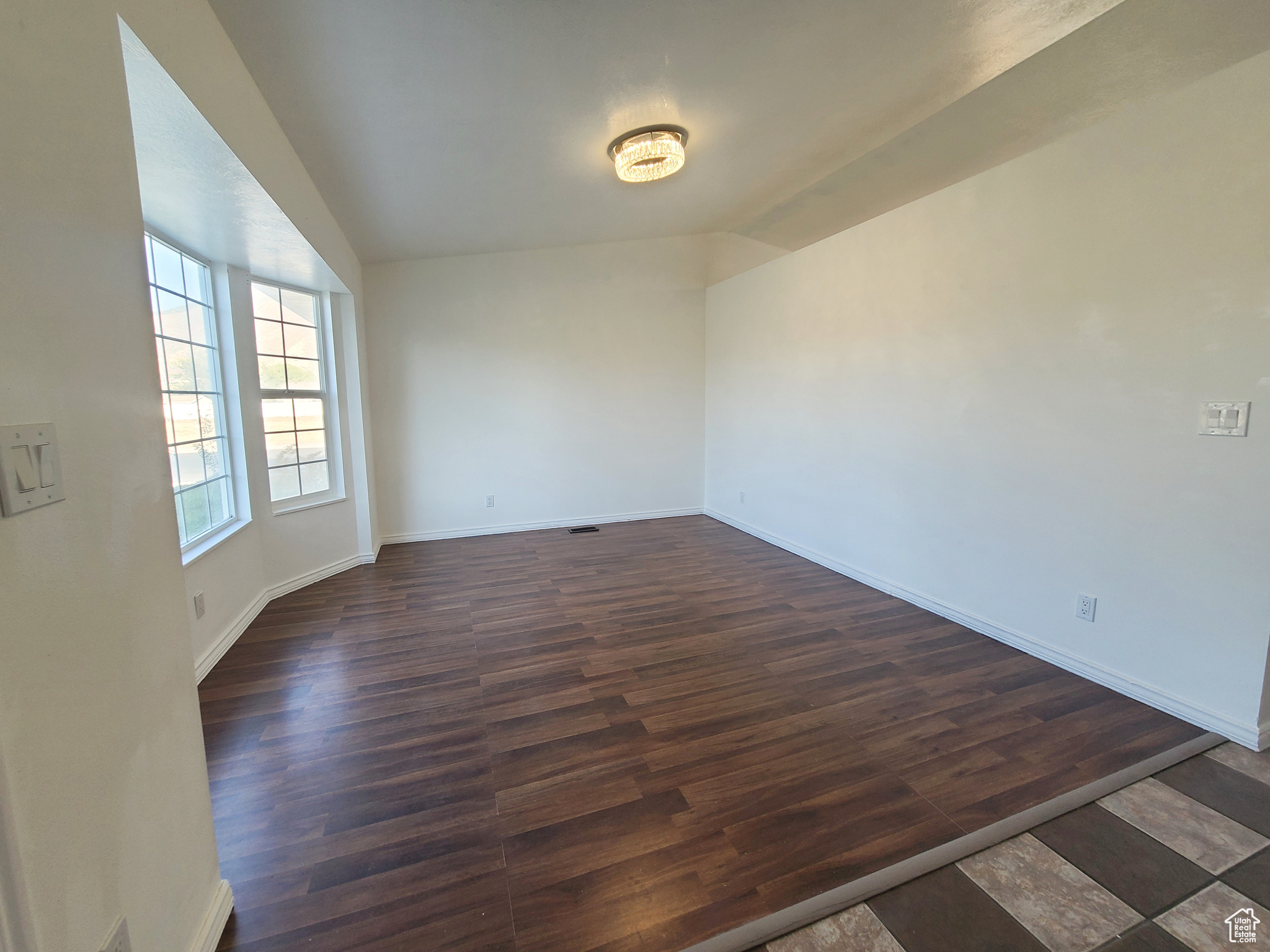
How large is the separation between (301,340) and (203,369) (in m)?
1.00

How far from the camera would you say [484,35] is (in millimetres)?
1921

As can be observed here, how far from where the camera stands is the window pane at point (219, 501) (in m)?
3.02

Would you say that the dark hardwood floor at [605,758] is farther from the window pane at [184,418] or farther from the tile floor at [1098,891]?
the window pane at [184,418]

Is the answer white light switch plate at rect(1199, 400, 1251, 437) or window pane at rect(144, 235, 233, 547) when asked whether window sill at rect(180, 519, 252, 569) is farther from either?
white light switch plate at rect(1199, 400, 1251, 437)

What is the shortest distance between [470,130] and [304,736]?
9.55 feet

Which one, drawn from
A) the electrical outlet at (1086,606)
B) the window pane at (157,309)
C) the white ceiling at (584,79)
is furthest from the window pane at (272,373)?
the electrical outlet at (1086,606)

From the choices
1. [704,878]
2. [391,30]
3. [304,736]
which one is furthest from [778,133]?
[304,736]

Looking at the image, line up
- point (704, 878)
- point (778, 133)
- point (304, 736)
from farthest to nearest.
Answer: point (778, 133) → point (304, 736) → point (704, 878)

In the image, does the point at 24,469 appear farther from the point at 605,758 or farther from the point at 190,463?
the point at 190,463

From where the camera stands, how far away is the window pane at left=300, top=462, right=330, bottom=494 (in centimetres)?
394

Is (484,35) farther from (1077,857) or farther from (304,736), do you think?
(1077,857)

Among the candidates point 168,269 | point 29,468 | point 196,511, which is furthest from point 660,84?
point 196,511

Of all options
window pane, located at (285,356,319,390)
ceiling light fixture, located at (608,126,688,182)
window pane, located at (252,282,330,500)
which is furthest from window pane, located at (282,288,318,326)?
ceiling light fixture, located at (608,126,688,182)

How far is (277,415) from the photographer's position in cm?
371
